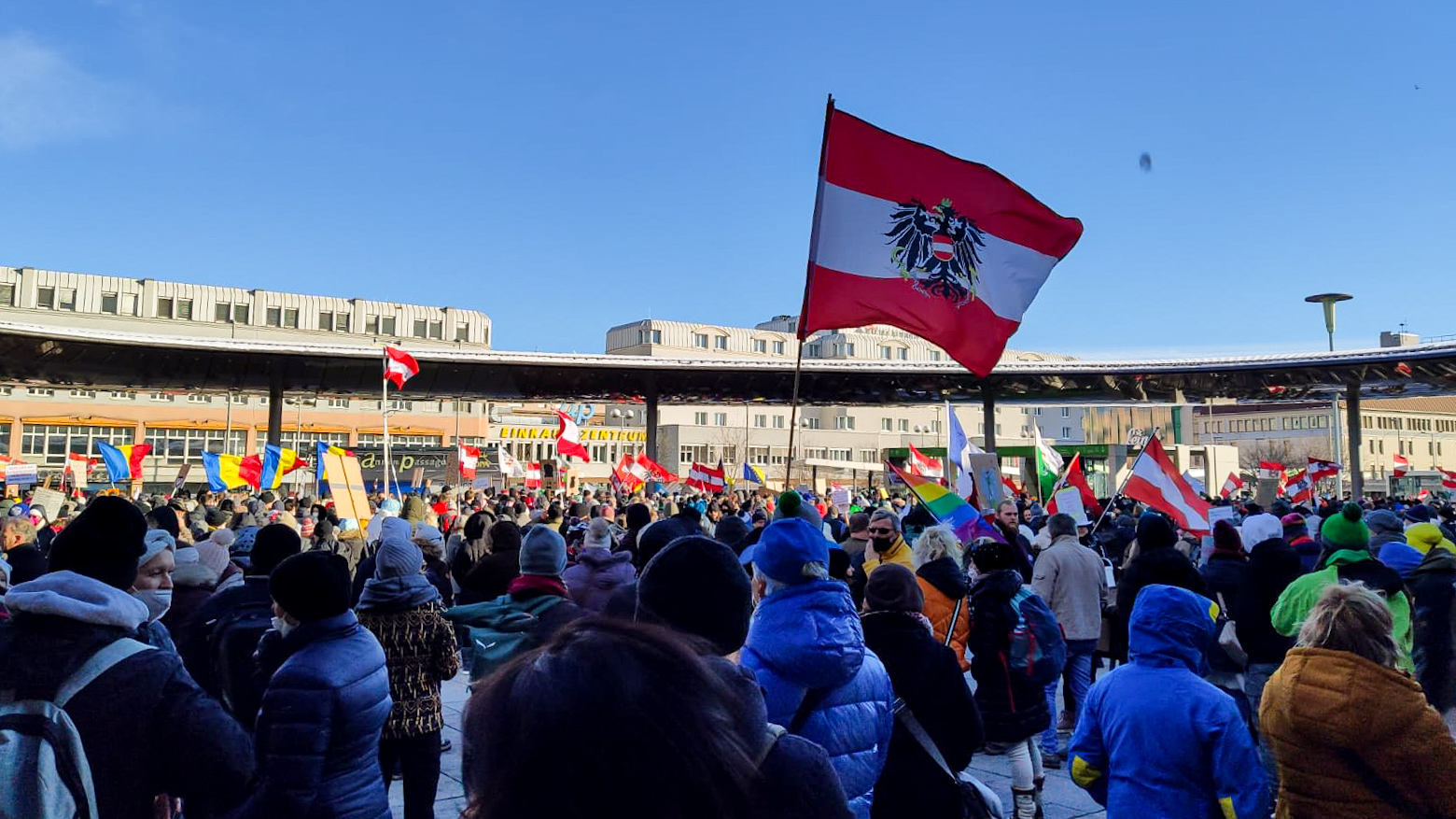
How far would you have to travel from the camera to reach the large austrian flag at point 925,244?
8281 millimetres

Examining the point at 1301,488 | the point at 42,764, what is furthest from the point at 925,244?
the point at 1301,488

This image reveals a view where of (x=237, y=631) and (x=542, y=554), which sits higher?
(x=542, y=554)

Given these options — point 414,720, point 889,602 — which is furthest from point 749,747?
point 414,720

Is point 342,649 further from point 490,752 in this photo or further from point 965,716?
point 490,752

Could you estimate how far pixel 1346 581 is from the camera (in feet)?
19.9

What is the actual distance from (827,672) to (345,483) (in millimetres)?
10366

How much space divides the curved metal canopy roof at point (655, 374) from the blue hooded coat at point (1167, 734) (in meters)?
37.9

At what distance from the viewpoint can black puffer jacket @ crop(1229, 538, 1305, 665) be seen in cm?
675

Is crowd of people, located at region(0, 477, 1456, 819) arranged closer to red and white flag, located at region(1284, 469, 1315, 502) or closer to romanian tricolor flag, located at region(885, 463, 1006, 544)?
romanian tricolor flag, located at region(885, 463, 1006, 544)

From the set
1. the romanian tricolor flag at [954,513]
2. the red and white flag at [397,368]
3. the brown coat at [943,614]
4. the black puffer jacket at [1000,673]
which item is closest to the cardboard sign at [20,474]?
the red and white flag at [397,368]

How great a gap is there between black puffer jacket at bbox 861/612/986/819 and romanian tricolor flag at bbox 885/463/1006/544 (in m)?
5.73

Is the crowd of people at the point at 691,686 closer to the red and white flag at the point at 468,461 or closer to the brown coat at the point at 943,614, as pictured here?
the brown coat at the point at 943,614

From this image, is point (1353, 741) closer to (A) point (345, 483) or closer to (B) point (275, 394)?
(A) point (345, 483)

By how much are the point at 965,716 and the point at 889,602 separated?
500mm
